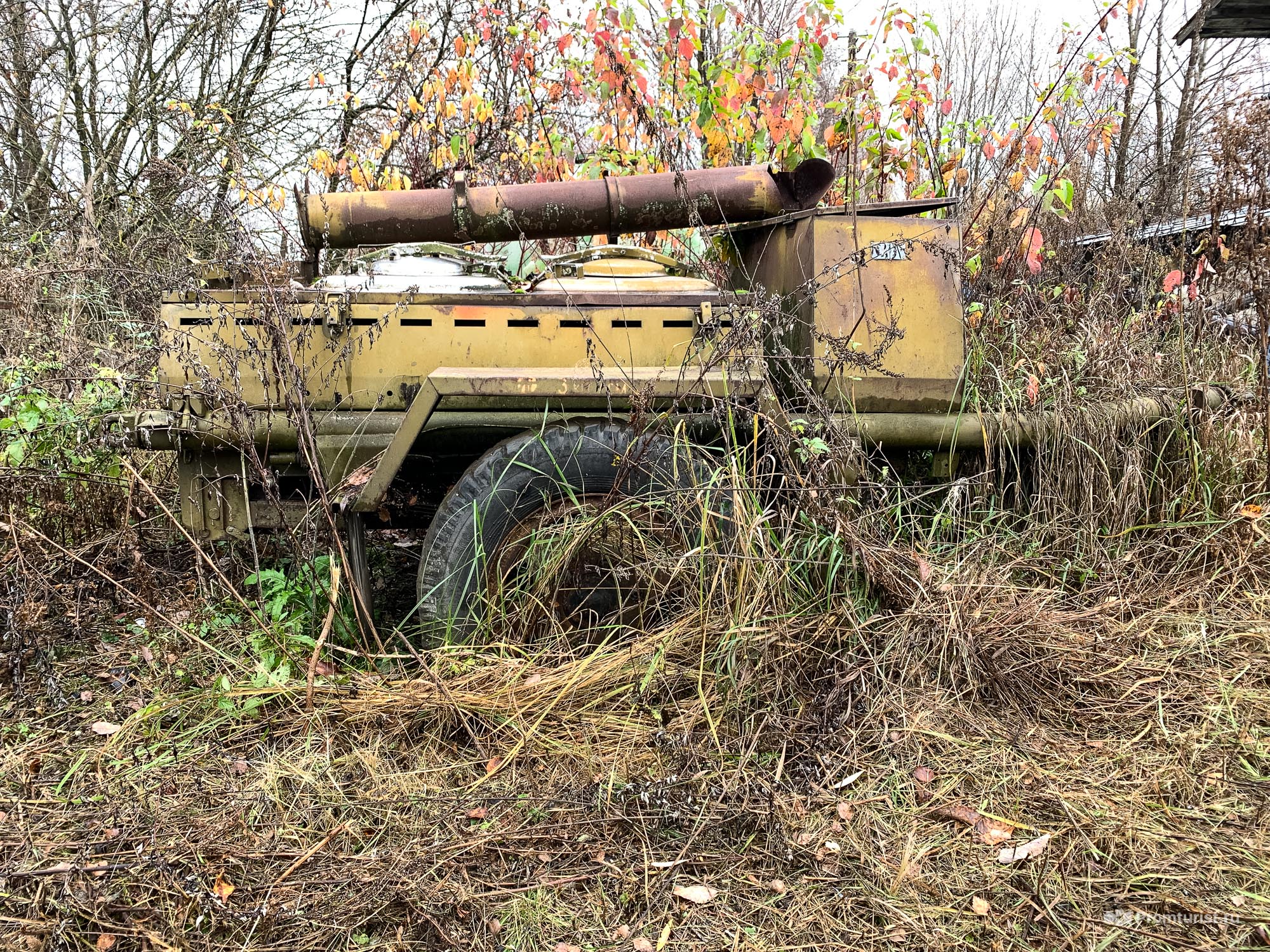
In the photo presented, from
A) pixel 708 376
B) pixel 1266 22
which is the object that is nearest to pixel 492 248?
pixel 708 376

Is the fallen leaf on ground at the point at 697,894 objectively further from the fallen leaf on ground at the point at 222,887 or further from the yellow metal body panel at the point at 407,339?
the yellow metal body panel at the point at 407,339

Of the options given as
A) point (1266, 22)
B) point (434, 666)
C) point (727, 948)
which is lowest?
point (727, 948)

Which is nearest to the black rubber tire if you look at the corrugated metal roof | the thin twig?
the thin twig

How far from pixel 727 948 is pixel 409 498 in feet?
7.71

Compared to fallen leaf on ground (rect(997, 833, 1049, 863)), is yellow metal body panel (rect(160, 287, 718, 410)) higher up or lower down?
higher up

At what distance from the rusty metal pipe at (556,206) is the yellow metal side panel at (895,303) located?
1.23 feet

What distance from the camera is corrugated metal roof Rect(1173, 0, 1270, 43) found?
21.5 ft

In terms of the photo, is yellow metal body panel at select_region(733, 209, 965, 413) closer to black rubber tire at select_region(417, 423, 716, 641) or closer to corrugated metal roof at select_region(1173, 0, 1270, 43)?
black rubber tire at select_region(417, 423, 716, 641)

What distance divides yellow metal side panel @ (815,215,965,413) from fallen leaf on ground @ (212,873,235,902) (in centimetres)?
250

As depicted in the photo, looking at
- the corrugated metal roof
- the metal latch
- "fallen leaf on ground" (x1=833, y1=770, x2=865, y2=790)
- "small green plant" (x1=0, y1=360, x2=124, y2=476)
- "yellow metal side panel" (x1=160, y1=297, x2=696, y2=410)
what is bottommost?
"fallen leaf on ground" (x1=833, y1=770, x2=865, y2=790)

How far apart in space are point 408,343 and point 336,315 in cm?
27

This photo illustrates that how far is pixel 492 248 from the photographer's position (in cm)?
486

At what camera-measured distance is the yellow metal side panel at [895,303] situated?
3746 millimetres

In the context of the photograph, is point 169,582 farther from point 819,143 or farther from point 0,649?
point 819,143
